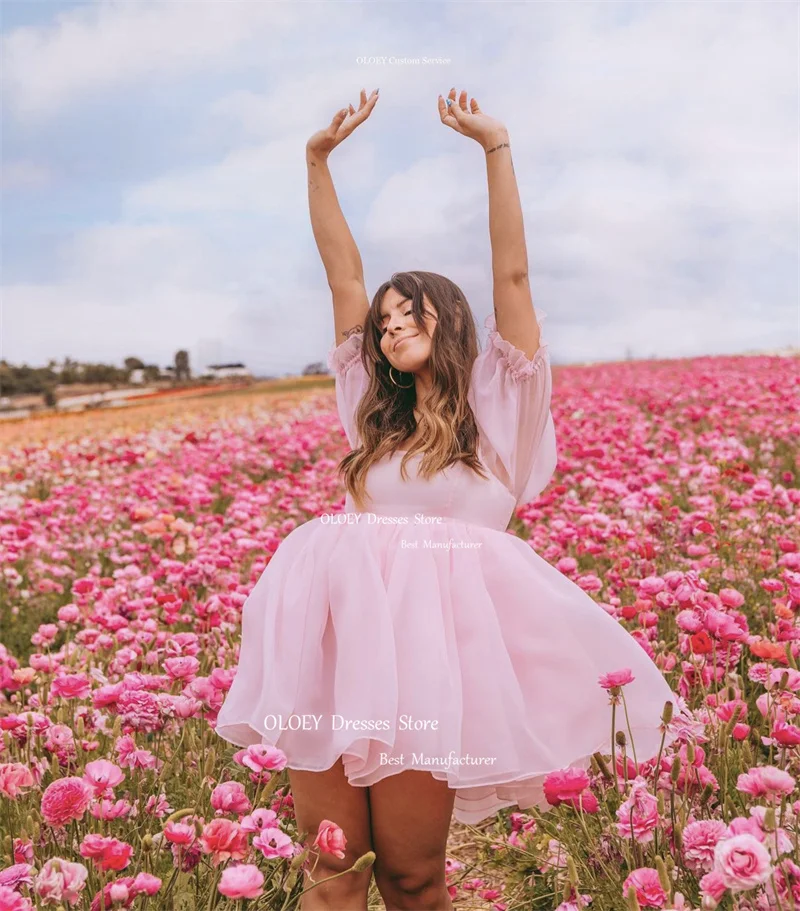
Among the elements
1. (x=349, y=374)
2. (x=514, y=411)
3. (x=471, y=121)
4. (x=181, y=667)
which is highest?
(x=471, y=121)

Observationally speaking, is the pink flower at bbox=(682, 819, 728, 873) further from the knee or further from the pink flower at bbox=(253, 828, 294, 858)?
the pink flower at bbox=(253, 828, 294, 858)

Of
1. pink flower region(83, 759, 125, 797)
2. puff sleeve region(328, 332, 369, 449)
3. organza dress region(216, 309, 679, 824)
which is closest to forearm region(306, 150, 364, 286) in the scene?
puff sleeve region(328, 332, 369, 449)

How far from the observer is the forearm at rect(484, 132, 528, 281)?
253 cm

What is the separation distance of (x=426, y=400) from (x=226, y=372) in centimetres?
1837

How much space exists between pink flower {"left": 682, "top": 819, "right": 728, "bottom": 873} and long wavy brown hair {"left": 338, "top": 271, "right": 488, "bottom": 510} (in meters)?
1.03

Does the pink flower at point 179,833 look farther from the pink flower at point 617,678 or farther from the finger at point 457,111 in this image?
the finger at point 457,111

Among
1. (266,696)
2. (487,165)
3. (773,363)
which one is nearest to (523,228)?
(487,165)

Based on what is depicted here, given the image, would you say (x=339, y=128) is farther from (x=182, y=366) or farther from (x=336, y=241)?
(x=182, y=366)

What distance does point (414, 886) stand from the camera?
7.20 ft

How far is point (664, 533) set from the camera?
4438 millimetres

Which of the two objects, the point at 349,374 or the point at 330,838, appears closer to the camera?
the point at 330,838

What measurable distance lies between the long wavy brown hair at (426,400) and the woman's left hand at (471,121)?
0.42 m

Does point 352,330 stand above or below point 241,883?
above

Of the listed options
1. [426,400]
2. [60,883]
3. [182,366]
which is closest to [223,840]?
[60,883]
